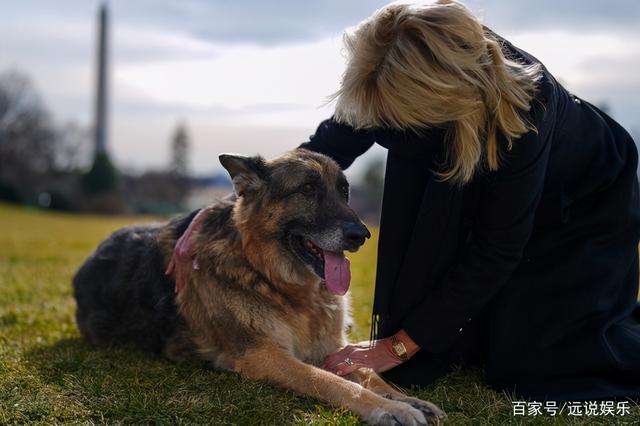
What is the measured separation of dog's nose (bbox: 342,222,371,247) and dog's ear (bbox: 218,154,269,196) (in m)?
0.72

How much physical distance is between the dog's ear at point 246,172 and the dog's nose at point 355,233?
72cm

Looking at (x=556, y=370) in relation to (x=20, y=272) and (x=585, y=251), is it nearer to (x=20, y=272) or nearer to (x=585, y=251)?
(x=585, y=251)

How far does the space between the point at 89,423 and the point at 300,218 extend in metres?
1.82

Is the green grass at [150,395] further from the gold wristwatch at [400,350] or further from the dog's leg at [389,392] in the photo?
the gold wristwatch at [400,350]

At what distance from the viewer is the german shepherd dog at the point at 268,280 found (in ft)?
13.9

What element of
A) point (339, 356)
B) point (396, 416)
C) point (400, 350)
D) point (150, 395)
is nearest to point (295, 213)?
point (339, 356)

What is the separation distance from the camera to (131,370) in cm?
432

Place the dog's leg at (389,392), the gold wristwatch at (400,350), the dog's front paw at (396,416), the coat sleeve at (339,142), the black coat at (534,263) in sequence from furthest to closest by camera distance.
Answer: the coat sleeve at (339,142) < the gold wristwatch at (400,350) < the black coat at (534,263) < the dog's leg at (389,392) < the dog's front paw at (396,416)

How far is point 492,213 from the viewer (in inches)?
147

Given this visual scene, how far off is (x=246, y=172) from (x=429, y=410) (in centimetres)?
200

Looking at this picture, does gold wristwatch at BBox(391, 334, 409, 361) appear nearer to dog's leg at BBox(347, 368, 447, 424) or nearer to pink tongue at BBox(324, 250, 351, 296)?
dog's leg at BBox(347, 368, 447, 424)

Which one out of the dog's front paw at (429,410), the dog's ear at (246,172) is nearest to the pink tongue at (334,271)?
the dog's ear at (246,172)

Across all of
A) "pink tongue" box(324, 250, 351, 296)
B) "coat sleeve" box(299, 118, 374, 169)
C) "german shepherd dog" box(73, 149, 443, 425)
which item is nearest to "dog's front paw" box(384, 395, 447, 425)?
"german shepherd dog" box(73, 149, 443, 425)

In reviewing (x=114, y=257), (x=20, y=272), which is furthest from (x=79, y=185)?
(x=114, y=257)
